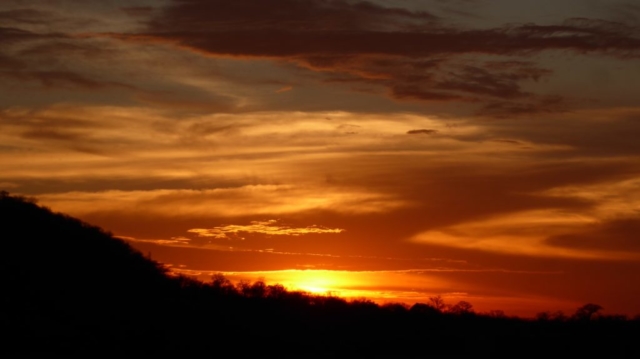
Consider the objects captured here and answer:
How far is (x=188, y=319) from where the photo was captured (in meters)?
40.8

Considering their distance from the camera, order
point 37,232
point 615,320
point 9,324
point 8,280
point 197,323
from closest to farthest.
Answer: point 9,324, point 8,280, point 197,323, point 37,232, point 615,320

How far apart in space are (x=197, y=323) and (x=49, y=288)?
6.47 meters

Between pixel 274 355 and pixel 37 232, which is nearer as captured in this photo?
pixel 274 355

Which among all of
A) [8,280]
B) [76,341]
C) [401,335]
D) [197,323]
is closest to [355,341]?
[401,335]

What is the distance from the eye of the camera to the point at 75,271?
41.1 meters

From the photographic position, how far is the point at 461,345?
137ft

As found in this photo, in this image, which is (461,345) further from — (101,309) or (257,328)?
(101,309)

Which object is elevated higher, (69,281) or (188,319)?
(69,281)

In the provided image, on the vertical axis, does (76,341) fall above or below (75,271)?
below

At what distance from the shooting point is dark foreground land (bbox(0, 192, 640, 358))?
3656cm

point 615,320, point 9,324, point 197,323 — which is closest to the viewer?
point 9,324

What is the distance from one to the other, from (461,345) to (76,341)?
16.8 m

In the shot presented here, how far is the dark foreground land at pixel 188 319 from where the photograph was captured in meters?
36.6

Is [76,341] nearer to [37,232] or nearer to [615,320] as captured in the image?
[37,232]
